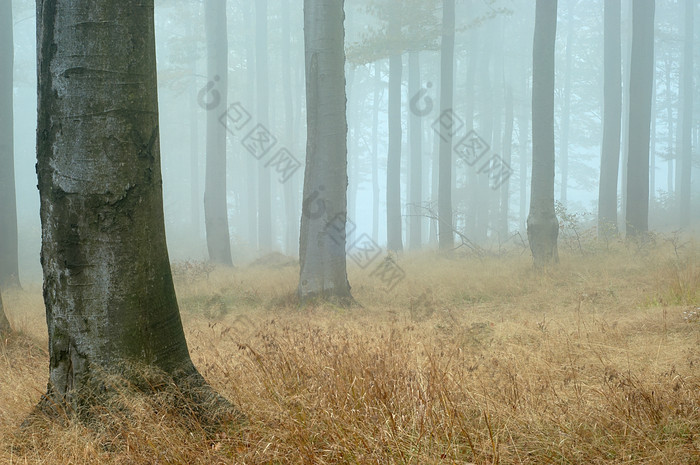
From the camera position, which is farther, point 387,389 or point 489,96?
point 489,96

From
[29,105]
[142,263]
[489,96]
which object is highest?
[29,105]

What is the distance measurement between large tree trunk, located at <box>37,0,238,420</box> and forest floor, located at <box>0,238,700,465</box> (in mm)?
344

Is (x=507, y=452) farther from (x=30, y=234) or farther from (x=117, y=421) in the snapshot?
(x=30, y=234)

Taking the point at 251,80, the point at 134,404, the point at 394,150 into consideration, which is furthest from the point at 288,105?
the point at 134,404

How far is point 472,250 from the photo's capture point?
46.7ft

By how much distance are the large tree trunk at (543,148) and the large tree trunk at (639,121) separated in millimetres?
3529

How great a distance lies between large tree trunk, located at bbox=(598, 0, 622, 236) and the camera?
53.3ft

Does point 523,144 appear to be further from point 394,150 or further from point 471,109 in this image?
point 394,150

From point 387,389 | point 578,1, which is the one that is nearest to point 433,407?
point 387,389

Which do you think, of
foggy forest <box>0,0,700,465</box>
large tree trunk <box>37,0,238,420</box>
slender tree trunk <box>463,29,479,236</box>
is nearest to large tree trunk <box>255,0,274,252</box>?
slender tree trunk <box>463,29,479,236</box>

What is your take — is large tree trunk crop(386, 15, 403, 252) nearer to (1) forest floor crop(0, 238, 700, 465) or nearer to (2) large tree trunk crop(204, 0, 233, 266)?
(2) large tree trunk crop(204, 0, 233, 266)

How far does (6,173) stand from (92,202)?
32.7 ft

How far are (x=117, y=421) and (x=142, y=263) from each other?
862mm

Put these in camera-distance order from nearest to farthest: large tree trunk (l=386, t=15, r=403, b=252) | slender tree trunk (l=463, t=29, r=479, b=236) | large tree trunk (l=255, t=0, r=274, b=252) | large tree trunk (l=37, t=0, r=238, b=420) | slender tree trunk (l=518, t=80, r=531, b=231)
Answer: large tree trunk (l=37, t=0, r=238, b=420) → large tree trunk (l=386, t=15, r=403, b=252) → large tree trunk (l=255, t=0, r=274, b=252) → slender tree trunk (l=463, t=29, r=479, b=236) → slender tree trunk (l=518, t=80, r=531, b=231)
